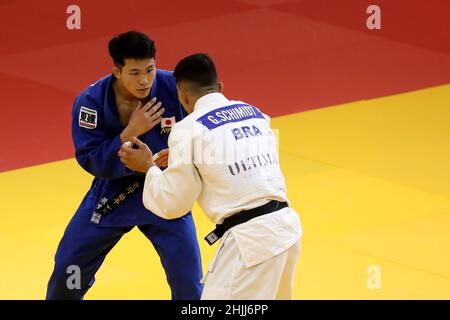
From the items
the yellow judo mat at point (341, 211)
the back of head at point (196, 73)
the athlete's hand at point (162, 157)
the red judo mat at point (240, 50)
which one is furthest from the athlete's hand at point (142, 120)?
the red judo mat at point (240, 50)

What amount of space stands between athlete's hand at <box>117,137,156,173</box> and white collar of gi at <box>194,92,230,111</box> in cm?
45

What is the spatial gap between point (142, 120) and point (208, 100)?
0.90 m

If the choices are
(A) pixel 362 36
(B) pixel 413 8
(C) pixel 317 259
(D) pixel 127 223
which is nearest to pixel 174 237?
(D) pixel 127 223

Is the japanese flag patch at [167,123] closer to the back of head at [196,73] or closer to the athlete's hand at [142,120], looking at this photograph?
the athlete's hand at [142,120]

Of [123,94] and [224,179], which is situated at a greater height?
[123,94]

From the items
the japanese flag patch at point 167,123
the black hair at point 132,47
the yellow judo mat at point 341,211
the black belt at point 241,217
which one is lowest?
the yellow judo mat at point 341,211

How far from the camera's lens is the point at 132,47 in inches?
308

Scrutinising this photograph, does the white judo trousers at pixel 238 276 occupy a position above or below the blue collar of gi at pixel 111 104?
below

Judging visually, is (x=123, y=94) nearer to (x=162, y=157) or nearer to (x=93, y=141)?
(x=93, y=141)

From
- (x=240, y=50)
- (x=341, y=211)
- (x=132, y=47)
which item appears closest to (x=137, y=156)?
(x=132, y=47)

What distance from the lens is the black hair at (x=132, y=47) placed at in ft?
25.7

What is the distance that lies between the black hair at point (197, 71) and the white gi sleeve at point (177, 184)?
1.27 ft

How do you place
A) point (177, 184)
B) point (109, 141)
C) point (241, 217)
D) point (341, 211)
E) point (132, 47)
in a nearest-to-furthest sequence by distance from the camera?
point (177, 184), point (241, 217), point (132, 47), point (109, 141), point (341, 211)

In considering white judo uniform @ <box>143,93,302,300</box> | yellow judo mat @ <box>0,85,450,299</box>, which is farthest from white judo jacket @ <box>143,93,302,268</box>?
yellow judo mat @ <box>0,85,450,299</box>
